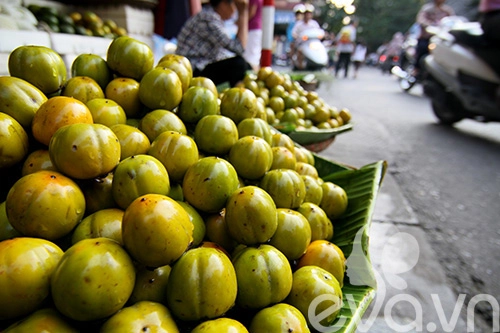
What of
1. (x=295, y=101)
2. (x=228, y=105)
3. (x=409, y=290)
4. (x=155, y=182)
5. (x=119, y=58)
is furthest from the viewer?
(x=295, y=101)

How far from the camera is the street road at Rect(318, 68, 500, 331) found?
2518 millimetres

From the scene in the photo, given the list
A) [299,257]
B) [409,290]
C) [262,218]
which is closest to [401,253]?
[409,290]

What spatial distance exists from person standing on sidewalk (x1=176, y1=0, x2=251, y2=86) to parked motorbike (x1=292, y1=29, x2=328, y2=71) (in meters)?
5.77

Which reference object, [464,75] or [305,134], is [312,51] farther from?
[305,134]

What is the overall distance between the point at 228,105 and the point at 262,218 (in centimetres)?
74

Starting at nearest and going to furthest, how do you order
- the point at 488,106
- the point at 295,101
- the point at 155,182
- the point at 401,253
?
the point at 155,182
the point at 401,253
the point at 295,101
the point at 488,106

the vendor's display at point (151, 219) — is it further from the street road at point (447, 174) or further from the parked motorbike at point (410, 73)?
the parked motorbike at point (410, 73)

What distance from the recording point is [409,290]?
7.27 feet

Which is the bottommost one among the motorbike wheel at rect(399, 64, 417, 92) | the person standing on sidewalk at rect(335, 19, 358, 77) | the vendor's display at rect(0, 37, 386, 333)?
A: the motorbike wheel at rect(399, 64, 417, 92)

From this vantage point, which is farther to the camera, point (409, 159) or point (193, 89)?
point (409, 159)

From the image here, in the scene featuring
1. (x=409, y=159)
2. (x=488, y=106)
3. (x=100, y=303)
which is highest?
(x=100, y=303)

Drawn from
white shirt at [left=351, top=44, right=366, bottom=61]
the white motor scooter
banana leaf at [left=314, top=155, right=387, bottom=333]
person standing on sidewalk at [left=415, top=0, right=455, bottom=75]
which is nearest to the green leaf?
banana leaf at [left=314, top=155, right=387, bottom=333]

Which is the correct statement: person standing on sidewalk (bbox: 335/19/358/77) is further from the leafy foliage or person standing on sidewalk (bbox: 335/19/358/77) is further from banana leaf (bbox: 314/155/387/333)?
the leafy foliage

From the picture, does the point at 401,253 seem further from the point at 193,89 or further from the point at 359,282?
the point at 193,89
